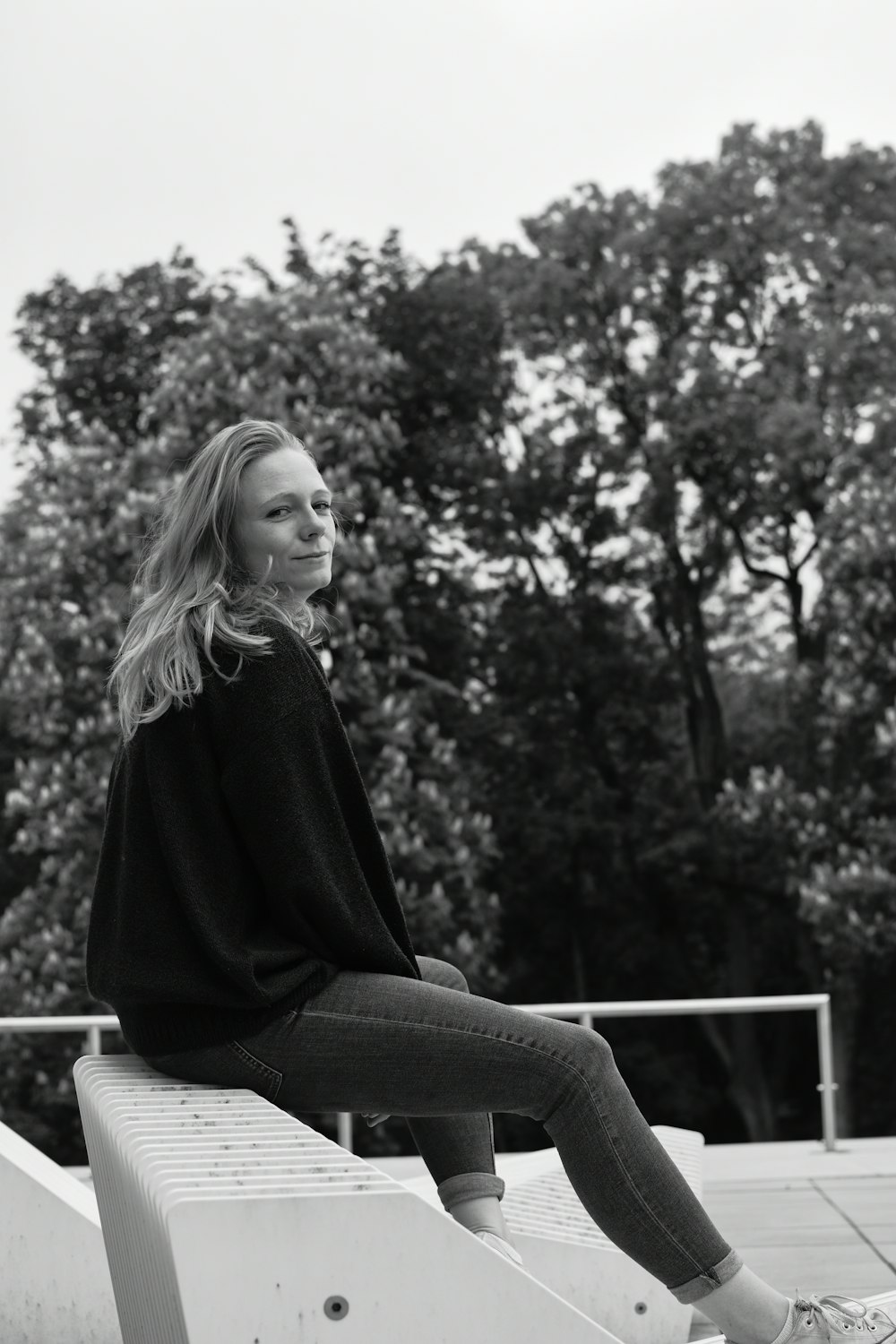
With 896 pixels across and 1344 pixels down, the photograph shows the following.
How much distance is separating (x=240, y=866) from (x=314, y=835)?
0.12m

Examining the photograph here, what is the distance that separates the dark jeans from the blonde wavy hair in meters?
0.50

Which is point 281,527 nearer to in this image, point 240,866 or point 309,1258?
point 240,866

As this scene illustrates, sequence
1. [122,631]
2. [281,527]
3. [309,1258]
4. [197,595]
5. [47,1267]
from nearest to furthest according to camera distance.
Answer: [309,1258] → [197,595] → [281,527] → [47,1267] → [122,631]

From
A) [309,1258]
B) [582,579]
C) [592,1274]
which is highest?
[582,579]

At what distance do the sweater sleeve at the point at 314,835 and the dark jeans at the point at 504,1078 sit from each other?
0.07m

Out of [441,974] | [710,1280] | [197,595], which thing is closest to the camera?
[710,1280]

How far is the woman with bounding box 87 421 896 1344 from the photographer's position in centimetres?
240

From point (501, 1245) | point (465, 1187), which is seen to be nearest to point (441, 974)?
point (465, 1187)

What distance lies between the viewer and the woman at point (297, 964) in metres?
2.40

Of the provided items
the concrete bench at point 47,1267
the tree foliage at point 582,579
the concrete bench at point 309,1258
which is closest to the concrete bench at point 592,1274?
the concrete bench at point 47,1267

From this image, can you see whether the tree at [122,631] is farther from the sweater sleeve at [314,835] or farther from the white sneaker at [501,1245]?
the sweater sleeve at [314,835]

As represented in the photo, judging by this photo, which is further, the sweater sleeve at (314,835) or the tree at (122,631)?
the tree at (122,631)

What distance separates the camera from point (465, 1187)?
2.79 meters

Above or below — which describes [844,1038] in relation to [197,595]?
below
